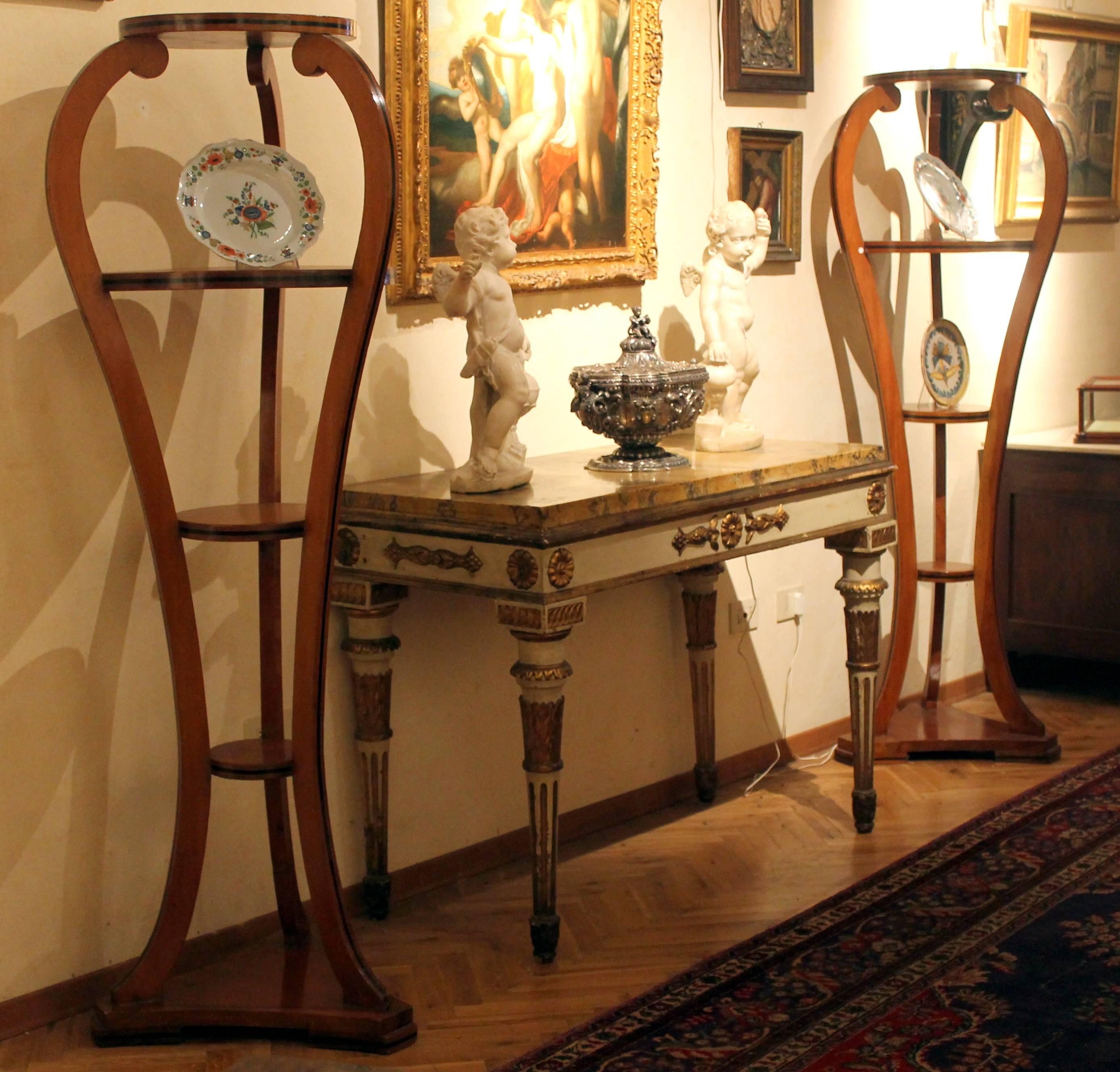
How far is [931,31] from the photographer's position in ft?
15.3

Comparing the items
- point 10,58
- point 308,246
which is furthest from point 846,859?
point 10,58

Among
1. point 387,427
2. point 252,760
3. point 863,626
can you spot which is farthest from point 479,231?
point 863,626

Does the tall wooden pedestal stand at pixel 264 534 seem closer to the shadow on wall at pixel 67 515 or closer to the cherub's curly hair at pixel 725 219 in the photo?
the shadow on wall at pixel 67 515

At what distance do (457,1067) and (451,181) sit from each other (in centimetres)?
178

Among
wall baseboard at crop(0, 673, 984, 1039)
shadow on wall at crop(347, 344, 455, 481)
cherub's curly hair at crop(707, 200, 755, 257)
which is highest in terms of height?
cherub's curly hair at crop(707, 200, 755, 257)

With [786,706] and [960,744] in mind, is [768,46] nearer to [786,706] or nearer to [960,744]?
[786,706]

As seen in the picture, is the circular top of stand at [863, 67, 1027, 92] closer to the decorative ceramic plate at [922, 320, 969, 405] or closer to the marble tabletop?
the decorative ceramic plate at [922, 320, 969, 405]

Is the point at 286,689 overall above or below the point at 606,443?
below

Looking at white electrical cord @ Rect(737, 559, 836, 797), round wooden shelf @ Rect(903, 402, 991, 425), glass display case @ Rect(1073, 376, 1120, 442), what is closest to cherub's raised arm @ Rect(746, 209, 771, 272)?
round wooden shelf @ Rect(903, 402, 991, 425)

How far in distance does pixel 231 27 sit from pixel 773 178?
1980 mm

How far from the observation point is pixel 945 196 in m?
4.33

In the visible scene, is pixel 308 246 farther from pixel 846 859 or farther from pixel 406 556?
pixel 846 859

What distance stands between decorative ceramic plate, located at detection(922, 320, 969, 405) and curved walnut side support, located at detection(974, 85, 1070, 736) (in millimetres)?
101

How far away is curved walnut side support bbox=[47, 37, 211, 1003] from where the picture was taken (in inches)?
99.1
